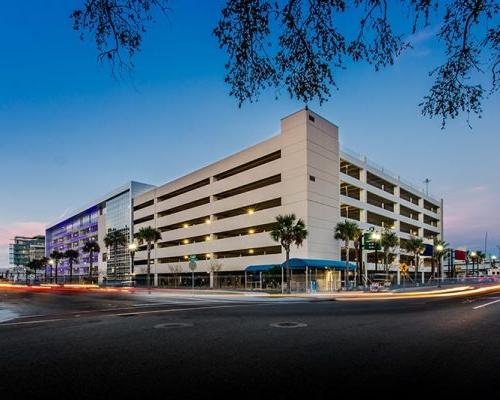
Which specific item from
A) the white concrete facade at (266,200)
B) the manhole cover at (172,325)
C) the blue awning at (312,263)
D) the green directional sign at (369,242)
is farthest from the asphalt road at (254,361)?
the white concrete facade at (266,200)

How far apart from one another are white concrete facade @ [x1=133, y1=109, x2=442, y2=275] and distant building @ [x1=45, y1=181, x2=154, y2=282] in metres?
16.6

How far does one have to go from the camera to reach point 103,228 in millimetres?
115188

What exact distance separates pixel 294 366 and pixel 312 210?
48.6m

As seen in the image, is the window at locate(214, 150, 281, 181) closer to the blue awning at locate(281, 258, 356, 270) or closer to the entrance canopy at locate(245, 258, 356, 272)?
the entrance canopy at locate(245, 258, 356, 272)

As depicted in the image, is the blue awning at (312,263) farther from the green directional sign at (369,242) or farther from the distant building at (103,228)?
the distant building at (103,228)

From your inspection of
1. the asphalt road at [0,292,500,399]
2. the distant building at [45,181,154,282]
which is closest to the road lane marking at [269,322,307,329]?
the asphalt road at [0,292,500,399]

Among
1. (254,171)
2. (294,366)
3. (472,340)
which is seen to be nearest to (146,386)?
(294,366)

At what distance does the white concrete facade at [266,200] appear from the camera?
56125 mm

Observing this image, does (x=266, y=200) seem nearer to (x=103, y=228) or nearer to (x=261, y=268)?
(x=261, y=268)

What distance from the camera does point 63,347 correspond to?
9148mm

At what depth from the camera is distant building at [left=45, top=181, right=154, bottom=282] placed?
102 metres

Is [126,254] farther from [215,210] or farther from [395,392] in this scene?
[395,392]

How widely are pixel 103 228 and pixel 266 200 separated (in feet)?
230

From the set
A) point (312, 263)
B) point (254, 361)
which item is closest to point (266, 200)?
point (312, 263)
